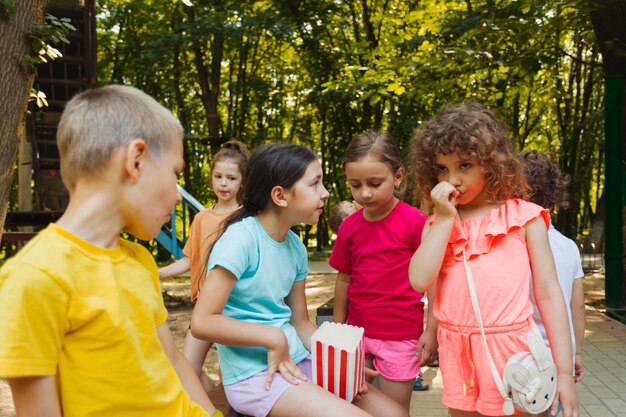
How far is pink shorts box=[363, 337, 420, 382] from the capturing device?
9.84ft

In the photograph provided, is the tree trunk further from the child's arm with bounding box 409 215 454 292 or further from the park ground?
the child's arm with bounding box 409 215 454 292

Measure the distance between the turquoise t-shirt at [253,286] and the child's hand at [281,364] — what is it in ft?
0.26

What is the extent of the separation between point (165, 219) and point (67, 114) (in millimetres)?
315

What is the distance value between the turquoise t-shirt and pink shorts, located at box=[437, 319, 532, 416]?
554 mm

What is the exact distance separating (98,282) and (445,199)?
1.23 metres

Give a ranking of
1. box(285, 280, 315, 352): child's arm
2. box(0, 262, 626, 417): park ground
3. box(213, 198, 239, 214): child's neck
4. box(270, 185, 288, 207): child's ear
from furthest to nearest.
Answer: box(0, 262, 626, 417): park ground
box(213, 198, 239, 214): child's neck
box(285, 280, 315, 352): child's arm
box(270, 185, 288, 207): child's ear

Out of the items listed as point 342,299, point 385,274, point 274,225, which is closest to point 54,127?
point 342,299

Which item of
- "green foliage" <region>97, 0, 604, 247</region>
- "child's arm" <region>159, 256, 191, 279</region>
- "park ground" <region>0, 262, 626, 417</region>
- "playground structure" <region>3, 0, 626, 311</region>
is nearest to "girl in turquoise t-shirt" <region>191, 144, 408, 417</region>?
"child's arm" <region>159, 256, 191, 279</region>

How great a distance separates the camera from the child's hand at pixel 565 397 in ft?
7.07

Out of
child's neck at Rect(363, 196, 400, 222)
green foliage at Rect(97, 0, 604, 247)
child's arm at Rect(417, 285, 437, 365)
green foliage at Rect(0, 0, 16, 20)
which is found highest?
green foliage at Rect(97, 0, 604, 247)

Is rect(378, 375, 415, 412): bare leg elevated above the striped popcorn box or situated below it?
below

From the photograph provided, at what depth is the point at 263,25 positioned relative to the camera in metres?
14.6

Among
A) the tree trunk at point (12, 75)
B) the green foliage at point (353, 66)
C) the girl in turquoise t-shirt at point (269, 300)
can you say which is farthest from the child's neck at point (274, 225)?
the green foliage at point (353, 66)

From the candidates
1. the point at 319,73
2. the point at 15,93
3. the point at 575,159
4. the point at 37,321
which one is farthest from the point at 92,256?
the point at 575,159
